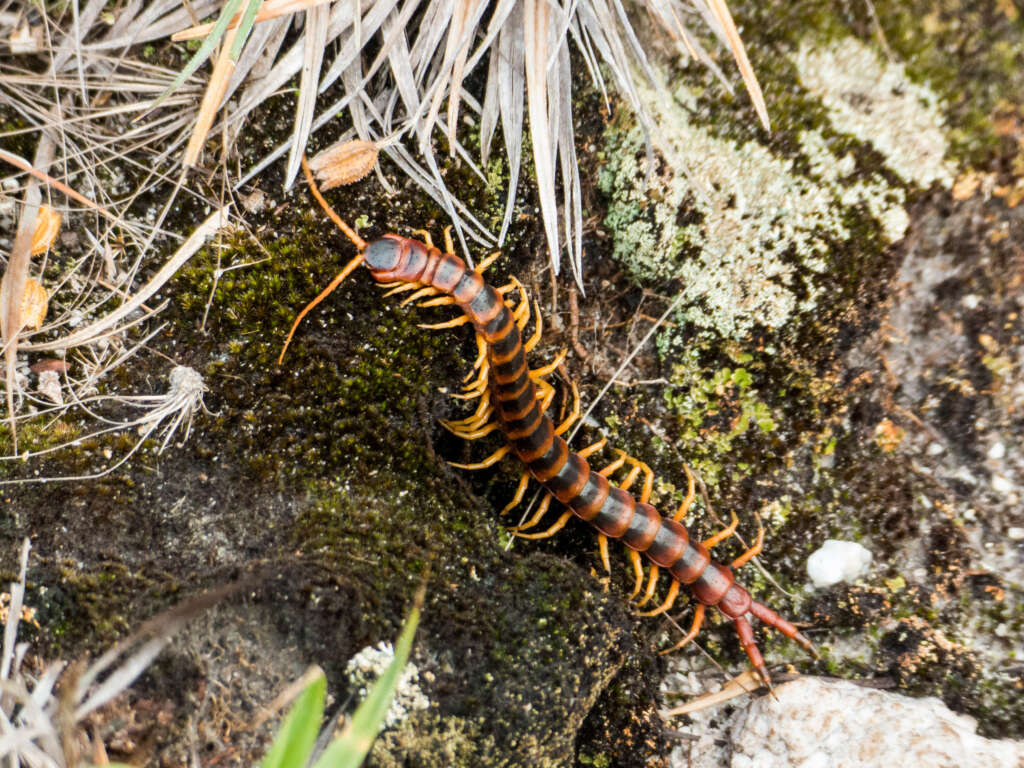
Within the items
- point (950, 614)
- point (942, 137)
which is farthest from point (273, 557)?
point (942, 137)

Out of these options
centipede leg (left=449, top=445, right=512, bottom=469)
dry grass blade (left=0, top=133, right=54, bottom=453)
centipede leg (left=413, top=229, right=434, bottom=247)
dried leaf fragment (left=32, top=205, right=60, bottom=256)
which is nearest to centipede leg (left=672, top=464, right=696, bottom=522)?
centipede leg (left=449, top=445, right=512, bottom=469)

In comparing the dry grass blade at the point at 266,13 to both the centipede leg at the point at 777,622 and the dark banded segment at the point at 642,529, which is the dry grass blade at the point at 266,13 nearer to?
the dark banded segment at the point at 642,529

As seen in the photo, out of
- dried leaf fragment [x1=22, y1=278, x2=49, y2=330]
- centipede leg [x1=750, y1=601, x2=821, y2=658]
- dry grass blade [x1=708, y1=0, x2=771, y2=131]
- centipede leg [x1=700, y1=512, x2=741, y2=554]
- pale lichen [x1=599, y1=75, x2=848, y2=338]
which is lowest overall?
dried leaf fragment [x1=22, y1=278, x2=49, y2=330]

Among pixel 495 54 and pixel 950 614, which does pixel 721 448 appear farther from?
pixel 495 54

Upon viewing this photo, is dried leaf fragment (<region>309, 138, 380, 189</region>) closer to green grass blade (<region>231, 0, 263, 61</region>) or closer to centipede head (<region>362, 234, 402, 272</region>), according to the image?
centipede head (<region>362, 234, 402, 272</region>)

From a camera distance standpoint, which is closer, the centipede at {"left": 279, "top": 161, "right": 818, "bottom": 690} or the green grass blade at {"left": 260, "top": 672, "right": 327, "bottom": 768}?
the green grass blade at {"left": 260, "top": 672, "right": 327, "bottom": 768}

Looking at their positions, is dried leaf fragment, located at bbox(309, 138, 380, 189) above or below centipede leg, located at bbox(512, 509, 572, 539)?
above

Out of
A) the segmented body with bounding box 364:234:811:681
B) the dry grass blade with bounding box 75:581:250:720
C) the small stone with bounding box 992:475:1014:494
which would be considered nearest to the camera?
the dry grass blade with bounding box 75:581:250:720
